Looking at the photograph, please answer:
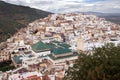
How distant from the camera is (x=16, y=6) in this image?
112 m

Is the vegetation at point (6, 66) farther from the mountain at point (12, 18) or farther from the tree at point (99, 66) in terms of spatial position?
the mountain at point (12, 18)

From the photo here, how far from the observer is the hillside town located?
23.9 m

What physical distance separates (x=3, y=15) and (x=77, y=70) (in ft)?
285

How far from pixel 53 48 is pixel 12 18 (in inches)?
2577

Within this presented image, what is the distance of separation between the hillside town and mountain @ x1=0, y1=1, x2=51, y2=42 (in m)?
17.7

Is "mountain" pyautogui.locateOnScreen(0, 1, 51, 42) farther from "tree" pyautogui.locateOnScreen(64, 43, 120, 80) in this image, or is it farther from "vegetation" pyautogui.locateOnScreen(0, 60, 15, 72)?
"tree" pyautogui.locateOnScreen(64, 43, 120, 80)

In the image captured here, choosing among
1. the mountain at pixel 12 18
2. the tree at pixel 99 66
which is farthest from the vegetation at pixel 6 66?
the mountain at pixel 12 18

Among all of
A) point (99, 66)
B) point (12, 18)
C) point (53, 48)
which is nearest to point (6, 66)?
point (53, 48)

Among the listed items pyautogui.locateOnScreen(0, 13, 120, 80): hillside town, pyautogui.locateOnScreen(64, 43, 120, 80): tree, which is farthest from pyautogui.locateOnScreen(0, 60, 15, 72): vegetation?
pyautogui.locateOnScreen(64, 43, 120, 80): tree

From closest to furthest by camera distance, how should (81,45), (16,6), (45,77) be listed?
1. (45,77)
2. (81,45)
3. (16,6)

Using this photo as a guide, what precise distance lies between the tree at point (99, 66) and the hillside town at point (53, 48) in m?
5.77

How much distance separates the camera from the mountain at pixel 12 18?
7376 centimetres

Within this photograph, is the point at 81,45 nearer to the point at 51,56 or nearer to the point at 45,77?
the point at 51,56

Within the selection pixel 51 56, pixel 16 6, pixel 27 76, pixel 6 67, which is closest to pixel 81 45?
pixel 51 56
